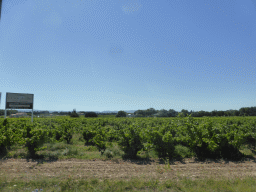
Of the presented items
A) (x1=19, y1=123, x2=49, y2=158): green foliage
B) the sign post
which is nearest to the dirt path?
(x1=19, y1=123, x2=49, y2=158): green foliage

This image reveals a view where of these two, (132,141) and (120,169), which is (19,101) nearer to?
(132,141)

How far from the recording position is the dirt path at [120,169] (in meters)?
5.19

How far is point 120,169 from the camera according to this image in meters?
5.80

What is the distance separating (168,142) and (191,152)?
177 centimetres

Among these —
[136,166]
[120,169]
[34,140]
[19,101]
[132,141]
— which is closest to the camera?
[120,169]

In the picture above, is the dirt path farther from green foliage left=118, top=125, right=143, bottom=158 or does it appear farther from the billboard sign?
the billboard sign

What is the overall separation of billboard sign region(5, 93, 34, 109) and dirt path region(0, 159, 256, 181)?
39.3ft

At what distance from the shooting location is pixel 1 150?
25.1ft

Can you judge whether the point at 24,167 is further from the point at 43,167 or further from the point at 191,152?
the point at 191,152

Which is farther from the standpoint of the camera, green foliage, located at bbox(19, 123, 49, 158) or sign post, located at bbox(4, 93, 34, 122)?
sign post, located at bbox(4, 93, 34, 122)

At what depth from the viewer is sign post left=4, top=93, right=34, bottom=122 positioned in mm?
15931

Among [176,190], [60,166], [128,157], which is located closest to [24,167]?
[60,166]

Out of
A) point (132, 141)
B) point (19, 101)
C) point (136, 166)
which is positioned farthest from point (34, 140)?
point (19, 101)

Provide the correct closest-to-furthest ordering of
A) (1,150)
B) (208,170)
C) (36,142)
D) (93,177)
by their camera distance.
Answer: (93,177), (208,170), (36,142), (1,150)
